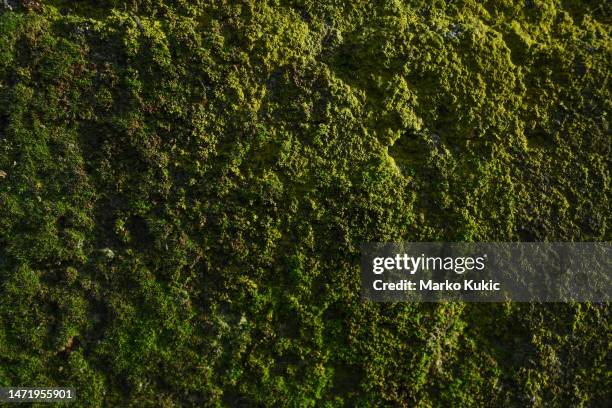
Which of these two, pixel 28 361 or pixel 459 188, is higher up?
pixel 459 188

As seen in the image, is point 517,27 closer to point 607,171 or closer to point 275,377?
point 607,171

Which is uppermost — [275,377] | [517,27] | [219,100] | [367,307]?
[517,27]

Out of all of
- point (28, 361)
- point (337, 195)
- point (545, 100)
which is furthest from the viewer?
point (545, 100)

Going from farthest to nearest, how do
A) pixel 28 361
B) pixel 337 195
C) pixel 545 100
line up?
pixel 545 100 < pixel 337 195 < pixel 28 361

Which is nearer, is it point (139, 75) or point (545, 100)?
point (139, 75)

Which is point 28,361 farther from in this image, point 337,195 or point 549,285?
point 549,285

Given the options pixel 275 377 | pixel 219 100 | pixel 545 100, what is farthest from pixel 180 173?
pixel 545 100
